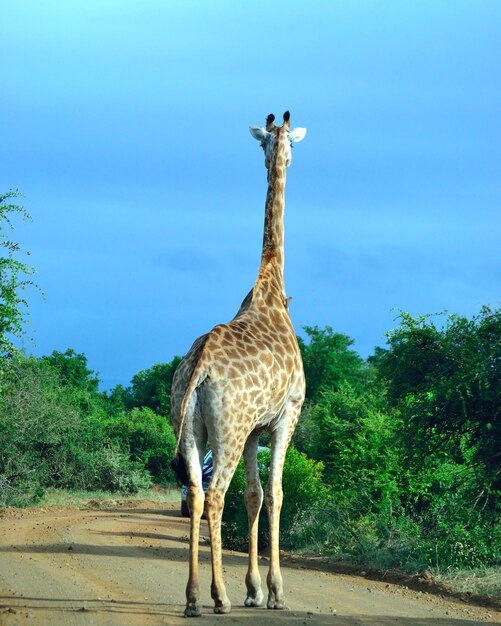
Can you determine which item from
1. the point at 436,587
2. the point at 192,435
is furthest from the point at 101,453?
the point at 192,435

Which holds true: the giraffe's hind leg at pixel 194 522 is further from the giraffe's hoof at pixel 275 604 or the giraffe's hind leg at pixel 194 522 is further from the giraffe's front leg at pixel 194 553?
the giraffe's hoof at pixel 275 604

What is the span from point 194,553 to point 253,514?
4.11 feet

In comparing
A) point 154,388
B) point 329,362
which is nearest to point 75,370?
point 154,388

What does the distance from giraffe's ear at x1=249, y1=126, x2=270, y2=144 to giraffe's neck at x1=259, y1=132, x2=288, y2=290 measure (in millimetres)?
223

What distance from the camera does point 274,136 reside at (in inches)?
496

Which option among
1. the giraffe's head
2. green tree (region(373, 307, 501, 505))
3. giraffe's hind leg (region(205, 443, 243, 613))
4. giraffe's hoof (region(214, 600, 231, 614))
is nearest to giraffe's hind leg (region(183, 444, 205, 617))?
giraffe's hind leg (region(205, 443, 243, 613))

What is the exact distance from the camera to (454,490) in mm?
16141

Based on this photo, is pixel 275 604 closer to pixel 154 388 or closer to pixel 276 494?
pixel 276 494

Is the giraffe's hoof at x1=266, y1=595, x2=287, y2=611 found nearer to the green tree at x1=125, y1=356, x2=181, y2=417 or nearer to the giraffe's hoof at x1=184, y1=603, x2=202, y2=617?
the giraffe's hoof at x1=184, y1=603, x2=202, y2=617

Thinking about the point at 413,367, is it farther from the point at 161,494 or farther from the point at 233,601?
the point at 161,494

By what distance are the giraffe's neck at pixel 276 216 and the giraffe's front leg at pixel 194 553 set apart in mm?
3446

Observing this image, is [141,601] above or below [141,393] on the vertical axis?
below

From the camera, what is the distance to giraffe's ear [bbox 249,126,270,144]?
500 inches

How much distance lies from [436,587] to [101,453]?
20508 mm
